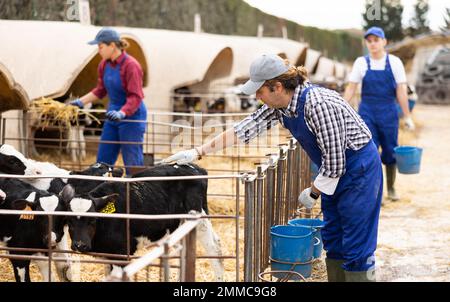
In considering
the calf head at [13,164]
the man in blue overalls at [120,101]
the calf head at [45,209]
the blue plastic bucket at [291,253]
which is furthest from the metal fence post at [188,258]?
the man in blue overalls at [120,101]

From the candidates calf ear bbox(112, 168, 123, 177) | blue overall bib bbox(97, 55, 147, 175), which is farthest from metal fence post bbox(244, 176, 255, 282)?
blue overall bib bbox(97, 55, 147, 175)

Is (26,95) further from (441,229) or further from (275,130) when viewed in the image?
(275,130)

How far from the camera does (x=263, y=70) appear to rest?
4016 mm

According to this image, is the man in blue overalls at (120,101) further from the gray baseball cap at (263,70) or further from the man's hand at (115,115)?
the gray baseball cap at (263,70)

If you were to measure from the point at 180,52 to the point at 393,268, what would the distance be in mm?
8674

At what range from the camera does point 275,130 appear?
42.0 feet

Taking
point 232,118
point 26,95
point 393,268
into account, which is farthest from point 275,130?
point 393,268

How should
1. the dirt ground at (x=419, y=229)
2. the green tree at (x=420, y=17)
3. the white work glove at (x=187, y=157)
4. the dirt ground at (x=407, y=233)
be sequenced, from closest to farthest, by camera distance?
1. the white work glove at (x=187, y=157)
2. the dirt ground at (x=407, y=233)
3. the dirt ground at (x=419, y=229)
4. the green tree at (x=420, y=17)

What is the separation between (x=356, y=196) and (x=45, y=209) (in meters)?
2.04

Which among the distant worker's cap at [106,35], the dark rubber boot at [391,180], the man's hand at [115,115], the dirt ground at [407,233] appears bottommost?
the dirt ground at [407,233]

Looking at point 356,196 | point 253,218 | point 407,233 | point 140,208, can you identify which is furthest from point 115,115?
point 356,196

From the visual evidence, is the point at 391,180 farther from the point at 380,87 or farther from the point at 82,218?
the point at 82,218

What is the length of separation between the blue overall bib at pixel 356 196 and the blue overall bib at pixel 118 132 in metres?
3.59

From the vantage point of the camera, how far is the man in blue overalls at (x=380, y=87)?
7.96 meters
